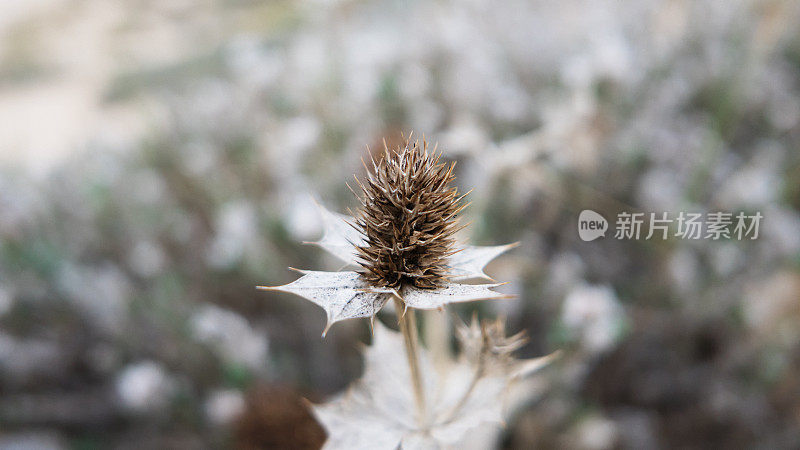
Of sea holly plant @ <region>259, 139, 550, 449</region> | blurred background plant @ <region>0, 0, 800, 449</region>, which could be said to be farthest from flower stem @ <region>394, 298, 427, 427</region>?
blurred background plant @ <region>0, 0, 800, 449</region>

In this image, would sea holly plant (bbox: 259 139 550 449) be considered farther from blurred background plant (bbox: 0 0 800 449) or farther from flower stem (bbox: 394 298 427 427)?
blurred background plant (bbox: 0 0 800 449)

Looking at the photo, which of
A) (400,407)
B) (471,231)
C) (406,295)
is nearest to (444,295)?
(406,295)

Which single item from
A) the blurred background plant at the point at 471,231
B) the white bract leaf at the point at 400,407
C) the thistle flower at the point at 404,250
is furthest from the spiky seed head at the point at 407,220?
the blurred background plant at the point at 471,231

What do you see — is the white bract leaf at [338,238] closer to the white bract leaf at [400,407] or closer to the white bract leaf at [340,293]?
the white bract leaf at [340,293]

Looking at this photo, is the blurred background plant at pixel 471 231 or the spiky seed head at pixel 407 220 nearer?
the spiky seed head at pixel 407 220

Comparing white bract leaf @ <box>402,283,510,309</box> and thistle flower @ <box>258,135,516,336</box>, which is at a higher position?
thistle flower @ <box>258,135,516,336</box>

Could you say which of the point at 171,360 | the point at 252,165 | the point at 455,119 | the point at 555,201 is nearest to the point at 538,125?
the point at 455,119

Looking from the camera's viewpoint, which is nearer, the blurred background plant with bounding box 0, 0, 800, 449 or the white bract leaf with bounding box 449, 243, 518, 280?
the white bract leaf with bounding box 449, 243, 518, 280

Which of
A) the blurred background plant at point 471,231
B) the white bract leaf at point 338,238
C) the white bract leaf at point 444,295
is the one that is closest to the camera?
the white bract leaf at point 444,295
